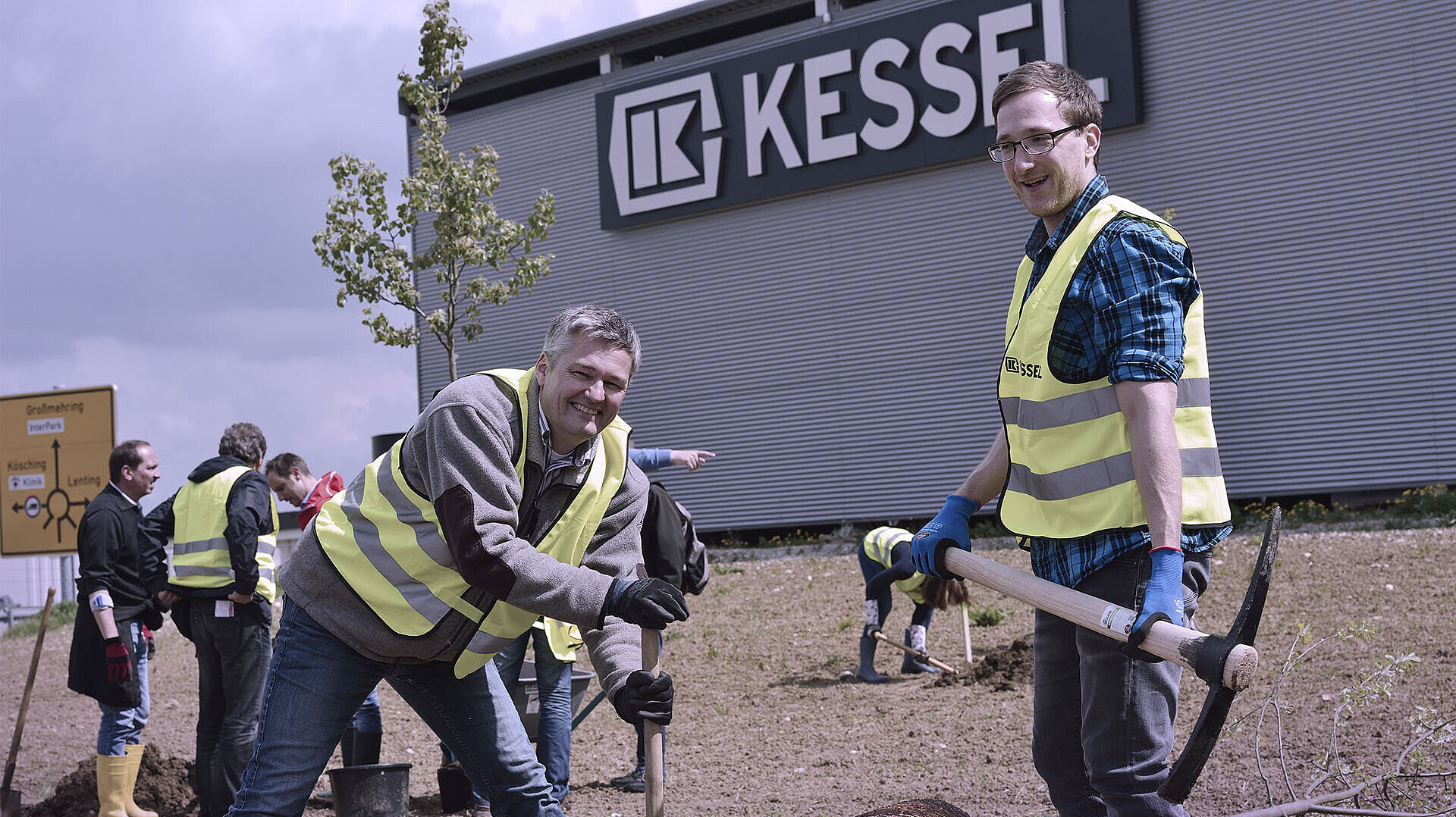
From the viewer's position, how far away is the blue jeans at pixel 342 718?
3.08m

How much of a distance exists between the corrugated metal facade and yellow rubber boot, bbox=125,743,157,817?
36.3ft

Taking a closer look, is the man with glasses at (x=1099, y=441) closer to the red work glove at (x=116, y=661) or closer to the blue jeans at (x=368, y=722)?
the blue jeans at (x=368, y=722)

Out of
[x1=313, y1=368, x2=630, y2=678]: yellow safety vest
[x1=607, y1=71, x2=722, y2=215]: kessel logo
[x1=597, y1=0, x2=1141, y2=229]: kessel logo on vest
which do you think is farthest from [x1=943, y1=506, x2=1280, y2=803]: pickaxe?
[x1=607, y1=71, x2=722, y2=215]: kessel logo

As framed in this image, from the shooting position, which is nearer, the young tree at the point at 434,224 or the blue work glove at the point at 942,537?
the blue work glove at the point at 942,537

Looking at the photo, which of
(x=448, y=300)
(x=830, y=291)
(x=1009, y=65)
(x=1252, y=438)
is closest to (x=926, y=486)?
(x=830, y=291)

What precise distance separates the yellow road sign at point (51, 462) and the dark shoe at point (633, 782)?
616 cm

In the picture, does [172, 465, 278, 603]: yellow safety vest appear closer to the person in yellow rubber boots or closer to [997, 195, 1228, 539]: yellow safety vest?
the person in yellow rubber boots

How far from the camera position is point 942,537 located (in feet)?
10.6

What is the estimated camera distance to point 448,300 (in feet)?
43.5

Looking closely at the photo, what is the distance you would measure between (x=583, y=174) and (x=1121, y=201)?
652 inches

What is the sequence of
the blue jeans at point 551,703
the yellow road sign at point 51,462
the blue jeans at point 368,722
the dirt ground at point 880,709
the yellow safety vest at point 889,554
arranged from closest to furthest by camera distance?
the blue jeans at point 551,703, the dirt ground at point 880,709, the blue jeans at point 368,722, the yellow safety vest at point 889,554, the yellow road sign at point 51,462

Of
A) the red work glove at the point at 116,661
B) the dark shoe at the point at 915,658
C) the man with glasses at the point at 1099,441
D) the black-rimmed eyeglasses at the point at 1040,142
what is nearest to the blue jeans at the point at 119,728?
the red work glove at the point at 116,661

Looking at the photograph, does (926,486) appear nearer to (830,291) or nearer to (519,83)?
(830,291)

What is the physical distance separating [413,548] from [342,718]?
0.53 meters
